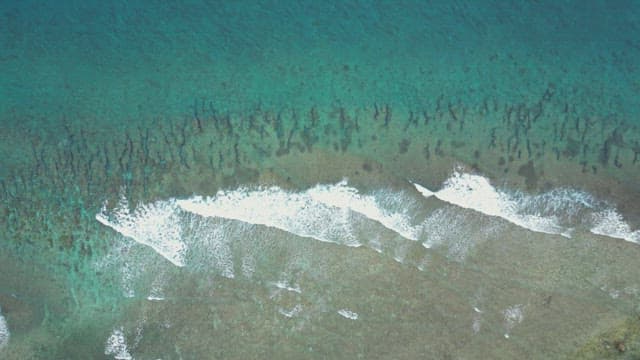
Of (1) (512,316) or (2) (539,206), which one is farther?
(2) (539,206)

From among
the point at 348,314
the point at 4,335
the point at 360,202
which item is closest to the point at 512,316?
the point at 348,314

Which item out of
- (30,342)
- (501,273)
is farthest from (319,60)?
(30,342)

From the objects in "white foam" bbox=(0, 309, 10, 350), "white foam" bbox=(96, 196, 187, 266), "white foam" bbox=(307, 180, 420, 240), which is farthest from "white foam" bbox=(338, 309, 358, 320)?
"white foam" bbox=(0, 309, 10, 350)

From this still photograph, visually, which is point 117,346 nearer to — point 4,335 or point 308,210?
point 4,335

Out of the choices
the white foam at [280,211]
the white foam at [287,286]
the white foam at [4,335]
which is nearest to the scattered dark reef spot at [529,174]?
the white foam at [280,211]

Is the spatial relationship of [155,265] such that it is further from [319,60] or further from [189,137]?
[319,60]

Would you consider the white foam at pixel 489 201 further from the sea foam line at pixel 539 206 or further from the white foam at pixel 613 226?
the white foam at pixel 613 226
